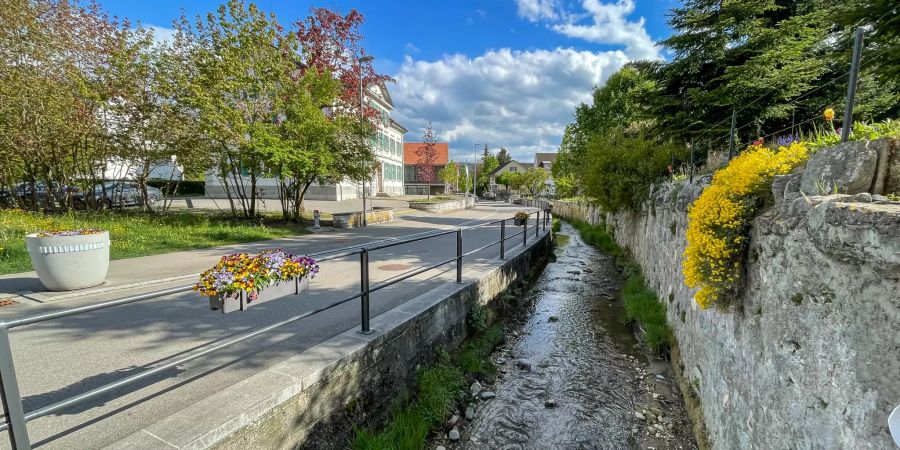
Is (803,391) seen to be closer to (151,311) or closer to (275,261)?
(275,261)

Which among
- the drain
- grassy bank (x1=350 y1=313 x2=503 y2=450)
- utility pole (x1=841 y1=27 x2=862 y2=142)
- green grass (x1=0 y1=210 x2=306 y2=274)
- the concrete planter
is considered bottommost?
grassy bank (x1=350 y1=313 x2=503 y2=450)

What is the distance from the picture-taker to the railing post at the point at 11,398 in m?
1.78

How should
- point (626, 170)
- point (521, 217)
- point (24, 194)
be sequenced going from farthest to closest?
point (24, 194)
point (521, 217)
point (626, 170)

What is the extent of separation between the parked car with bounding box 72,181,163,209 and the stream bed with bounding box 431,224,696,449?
17.6m

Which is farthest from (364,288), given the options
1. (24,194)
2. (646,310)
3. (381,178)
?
(381,178)

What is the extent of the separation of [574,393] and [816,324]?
3.19 m

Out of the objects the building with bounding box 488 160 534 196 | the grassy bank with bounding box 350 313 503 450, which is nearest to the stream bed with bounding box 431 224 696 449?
the grassy bank with bounding box 350 313 503 450

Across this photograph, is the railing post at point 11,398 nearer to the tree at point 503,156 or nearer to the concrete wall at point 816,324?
the concrete wall at point 816,324

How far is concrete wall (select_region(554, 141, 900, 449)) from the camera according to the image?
1.70 meters

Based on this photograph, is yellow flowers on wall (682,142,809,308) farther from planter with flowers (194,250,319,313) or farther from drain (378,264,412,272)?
drain (378,264,412,272)

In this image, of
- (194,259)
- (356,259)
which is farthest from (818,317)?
(194,259)

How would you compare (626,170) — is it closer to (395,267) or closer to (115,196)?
(395,267)

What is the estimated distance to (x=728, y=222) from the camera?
303cm

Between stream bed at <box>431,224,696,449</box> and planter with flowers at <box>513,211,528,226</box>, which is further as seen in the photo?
planter with flowers at <box>513,211,528,226</box>
